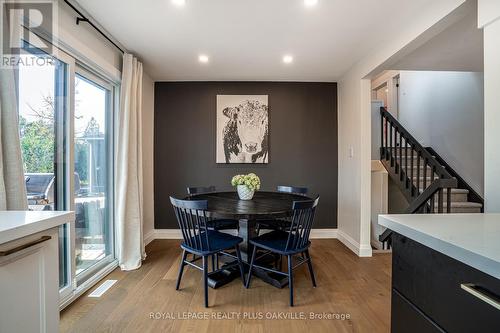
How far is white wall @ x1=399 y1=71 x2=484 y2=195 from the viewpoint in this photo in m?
3.68

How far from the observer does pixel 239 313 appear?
6.46ft

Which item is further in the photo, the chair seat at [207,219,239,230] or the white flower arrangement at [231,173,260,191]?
the chair seat at [207,219,239,230]

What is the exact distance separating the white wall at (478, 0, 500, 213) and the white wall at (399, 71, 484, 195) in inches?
115

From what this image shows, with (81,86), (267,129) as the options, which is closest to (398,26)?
(267,129)

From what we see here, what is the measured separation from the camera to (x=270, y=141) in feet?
12.8

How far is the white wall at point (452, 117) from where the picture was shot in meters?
3.68

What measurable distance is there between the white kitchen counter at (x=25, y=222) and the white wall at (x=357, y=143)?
9.38 feet

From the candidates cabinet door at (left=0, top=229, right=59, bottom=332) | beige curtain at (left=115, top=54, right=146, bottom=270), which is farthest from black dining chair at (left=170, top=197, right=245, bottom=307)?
cabinet door at (left=0, top=229, right=59, bottom=332)

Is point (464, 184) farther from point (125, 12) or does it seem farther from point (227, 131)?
point (125, 12)

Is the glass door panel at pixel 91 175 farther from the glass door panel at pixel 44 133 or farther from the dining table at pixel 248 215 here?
the dining table at pixel 248 215

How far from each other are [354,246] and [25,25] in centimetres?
394

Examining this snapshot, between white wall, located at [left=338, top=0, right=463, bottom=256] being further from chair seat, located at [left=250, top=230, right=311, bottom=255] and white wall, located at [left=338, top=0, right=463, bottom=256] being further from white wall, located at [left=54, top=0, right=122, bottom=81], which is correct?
white wall, located at [left=54, top=0, right=122, bottom=81]

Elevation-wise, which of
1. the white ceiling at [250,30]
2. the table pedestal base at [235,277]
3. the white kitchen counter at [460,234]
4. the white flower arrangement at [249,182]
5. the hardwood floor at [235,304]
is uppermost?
the white ceiling at [250,30]

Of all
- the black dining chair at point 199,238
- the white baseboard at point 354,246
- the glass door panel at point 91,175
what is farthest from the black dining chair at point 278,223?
the glass door panel at point 91,175
